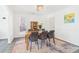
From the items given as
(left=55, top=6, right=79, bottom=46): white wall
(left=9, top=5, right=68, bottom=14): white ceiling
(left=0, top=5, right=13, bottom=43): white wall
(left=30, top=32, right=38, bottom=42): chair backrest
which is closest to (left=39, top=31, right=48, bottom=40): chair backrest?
(left=30, top=32, right=38, bottom=42): chair backrest

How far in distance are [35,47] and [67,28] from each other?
76 cm

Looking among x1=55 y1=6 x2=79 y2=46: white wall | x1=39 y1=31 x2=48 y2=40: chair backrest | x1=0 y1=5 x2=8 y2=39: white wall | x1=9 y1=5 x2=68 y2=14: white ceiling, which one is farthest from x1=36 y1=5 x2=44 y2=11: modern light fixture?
x1=0 y1=5 x2=8 y2=39: white wall

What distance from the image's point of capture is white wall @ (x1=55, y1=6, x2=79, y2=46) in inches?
72.4

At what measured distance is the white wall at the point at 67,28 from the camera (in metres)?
1.84

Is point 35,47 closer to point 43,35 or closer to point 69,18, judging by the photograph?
point 43,35

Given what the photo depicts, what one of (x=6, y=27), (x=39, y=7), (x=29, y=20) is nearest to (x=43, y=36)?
(x=29, y=20)

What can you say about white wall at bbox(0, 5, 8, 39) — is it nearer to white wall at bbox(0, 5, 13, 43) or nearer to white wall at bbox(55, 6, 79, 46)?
white wall at bbox(0, 5, 13, 43)

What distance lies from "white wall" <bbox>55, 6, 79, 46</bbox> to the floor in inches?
4.3

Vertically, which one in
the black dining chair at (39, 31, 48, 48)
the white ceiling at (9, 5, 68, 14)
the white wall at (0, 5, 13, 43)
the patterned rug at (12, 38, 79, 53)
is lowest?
the patterned rug at (12, 38, 79, 53)

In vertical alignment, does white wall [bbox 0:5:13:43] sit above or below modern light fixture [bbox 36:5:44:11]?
below

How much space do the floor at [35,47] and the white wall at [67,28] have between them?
0.11 meters
